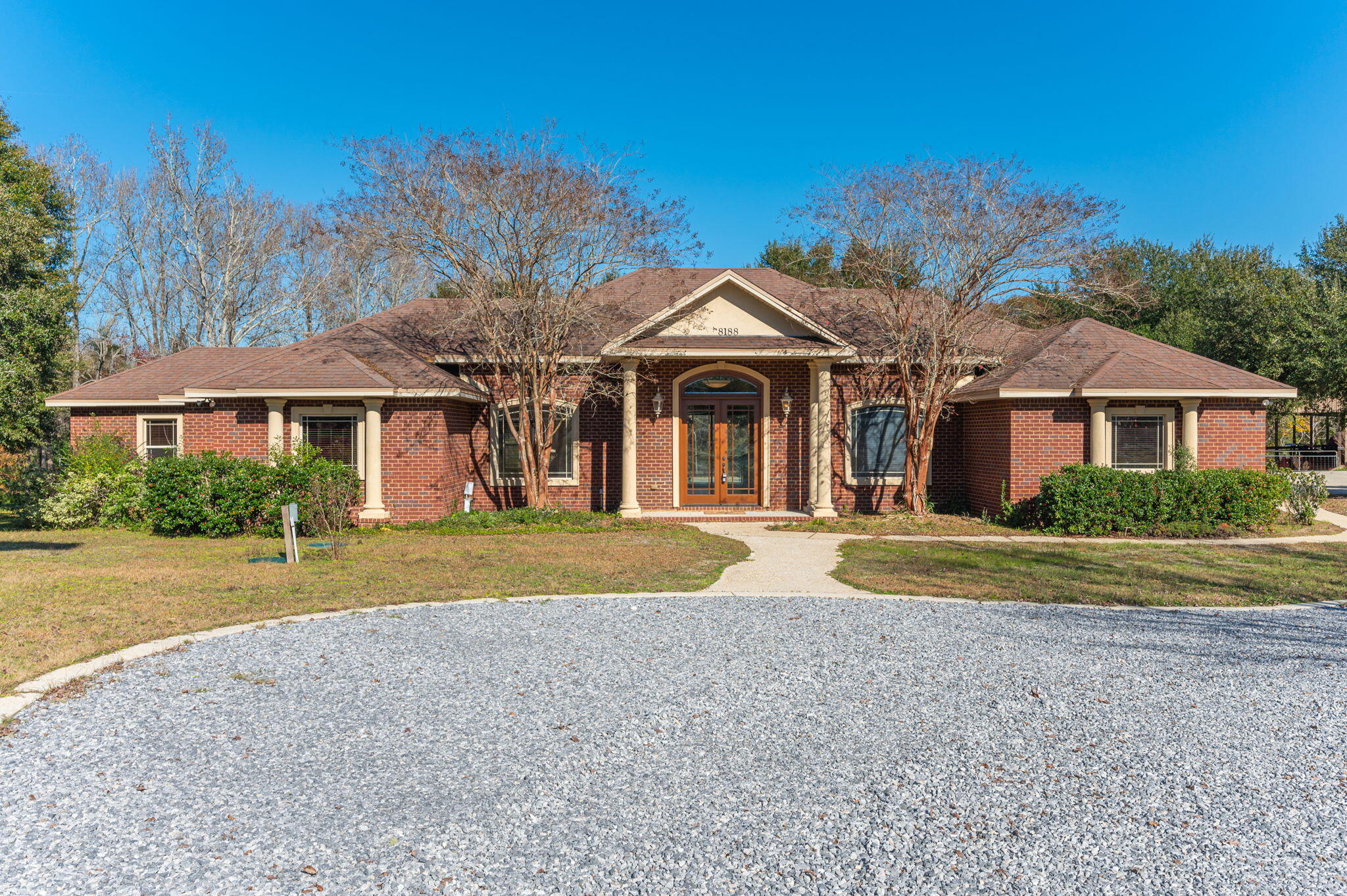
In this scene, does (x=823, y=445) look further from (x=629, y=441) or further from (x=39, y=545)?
(x=39, y=545)

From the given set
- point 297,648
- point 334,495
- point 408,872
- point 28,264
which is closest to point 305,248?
point 28,264

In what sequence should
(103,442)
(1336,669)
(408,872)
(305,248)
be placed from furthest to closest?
(305,248), (103,442), (1336,669), (408,872)

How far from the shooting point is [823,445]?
49.9 feet

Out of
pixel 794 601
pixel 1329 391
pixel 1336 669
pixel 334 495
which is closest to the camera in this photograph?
pixel 1336 669

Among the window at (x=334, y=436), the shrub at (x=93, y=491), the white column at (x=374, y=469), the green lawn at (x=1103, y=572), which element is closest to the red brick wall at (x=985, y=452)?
the green lawn at (x=1103, y=572)

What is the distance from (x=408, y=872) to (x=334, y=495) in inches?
373

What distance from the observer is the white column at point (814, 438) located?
15.4 meters

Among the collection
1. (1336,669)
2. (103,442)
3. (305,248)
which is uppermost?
(305,248)

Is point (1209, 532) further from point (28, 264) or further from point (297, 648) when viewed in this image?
point (28, 264)

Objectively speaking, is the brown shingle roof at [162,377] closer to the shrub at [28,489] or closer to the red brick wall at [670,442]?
the red brick wall at [670,442]

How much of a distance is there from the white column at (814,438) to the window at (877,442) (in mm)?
1366

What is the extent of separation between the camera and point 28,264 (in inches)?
651

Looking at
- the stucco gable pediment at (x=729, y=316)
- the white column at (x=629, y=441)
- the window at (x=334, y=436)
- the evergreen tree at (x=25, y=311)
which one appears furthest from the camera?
the stucco gable pediment at (x=729, y=316)

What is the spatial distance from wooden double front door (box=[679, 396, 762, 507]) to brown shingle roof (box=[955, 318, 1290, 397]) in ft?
14.1
